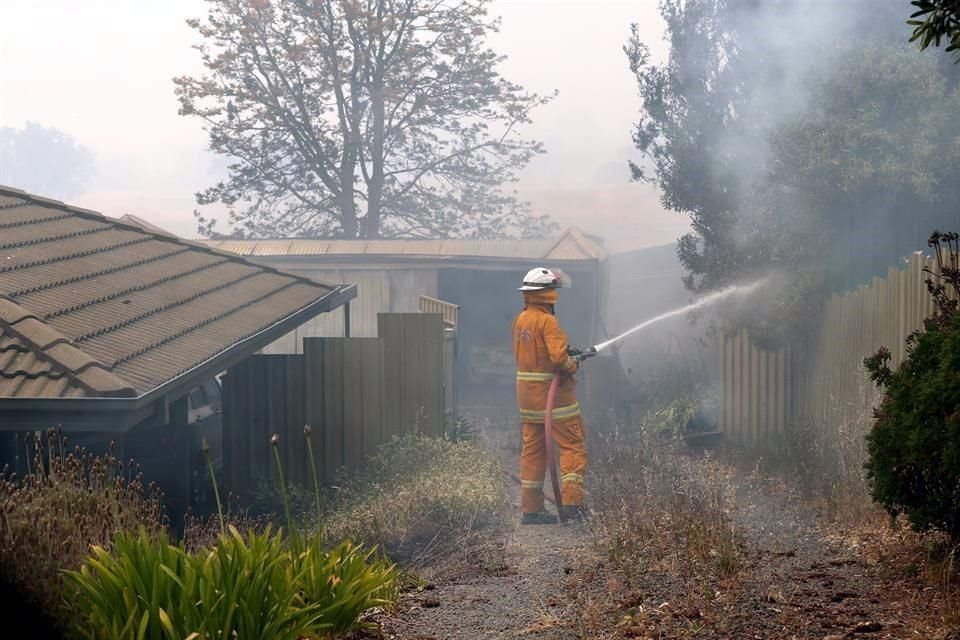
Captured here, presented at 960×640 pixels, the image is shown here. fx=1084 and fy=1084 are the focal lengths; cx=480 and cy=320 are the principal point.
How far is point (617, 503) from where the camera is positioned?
24.2ft

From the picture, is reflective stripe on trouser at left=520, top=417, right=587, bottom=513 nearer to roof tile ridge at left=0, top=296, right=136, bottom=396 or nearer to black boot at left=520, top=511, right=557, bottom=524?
black boot at left=520, top=511, right=557, bottom=524

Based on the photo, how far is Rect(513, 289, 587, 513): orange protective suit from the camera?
9109 mm

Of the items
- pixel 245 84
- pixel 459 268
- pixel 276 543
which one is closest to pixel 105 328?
pixel 276 543

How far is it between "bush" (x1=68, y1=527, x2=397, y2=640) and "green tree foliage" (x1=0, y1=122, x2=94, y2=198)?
2147 inches

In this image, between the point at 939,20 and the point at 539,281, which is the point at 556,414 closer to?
the point at 539,281

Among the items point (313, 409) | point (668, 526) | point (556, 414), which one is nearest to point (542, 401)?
point (556, 414)

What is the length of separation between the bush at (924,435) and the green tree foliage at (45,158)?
54778 millimetres

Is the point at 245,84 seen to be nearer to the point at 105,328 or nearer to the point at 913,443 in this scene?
the point at 105,328

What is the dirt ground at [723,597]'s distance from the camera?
4.70 metres

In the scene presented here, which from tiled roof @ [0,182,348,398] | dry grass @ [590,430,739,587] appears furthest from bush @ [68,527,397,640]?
tiled roof @ [0,182,348,398]

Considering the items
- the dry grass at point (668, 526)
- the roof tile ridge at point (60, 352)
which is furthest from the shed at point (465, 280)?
the roof tile ridge at point (60, 352)

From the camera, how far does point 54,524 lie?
4898mm

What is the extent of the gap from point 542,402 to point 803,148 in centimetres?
438

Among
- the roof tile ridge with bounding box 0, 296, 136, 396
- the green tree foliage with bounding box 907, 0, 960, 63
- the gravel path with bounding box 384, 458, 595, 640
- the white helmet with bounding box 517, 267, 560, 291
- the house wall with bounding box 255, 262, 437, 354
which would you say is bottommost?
the gravel path with bounding box 384, 458, 595, 640
